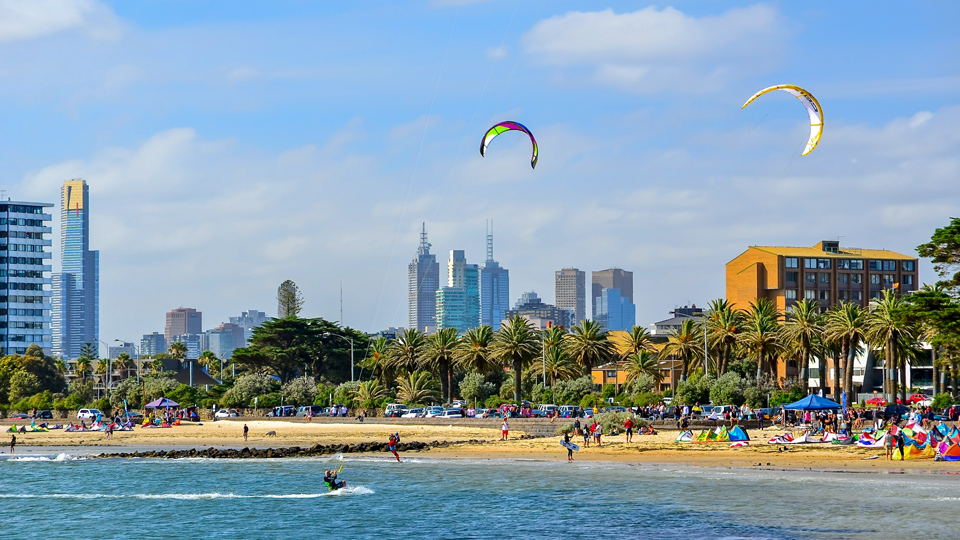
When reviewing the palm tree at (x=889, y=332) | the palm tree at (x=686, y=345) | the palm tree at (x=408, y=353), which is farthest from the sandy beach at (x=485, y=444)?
the palm tree at (x=686, y=345)

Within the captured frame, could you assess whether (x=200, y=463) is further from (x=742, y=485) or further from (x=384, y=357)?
(x=384, y=357)

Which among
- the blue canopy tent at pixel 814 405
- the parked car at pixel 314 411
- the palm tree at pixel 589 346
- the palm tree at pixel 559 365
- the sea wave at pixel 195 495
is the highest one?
the palm tree at pixel 589 346

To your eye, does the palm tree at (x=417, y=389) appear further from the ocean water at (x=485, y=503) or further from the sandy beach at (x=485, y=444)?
the ocean water at (x=485, y=503)

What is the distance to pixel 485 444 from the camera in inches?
2530

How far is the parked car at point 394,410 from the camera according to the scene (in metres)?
86.6

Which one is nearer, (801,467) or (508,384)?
(801,467)

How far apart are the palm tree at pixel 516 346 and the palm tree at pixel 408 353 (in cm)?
928

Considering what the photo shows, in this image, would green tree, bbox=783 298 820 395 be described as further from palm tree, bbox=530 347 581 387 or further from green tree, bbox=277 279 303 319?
green tree, bbox=277 279 303 319

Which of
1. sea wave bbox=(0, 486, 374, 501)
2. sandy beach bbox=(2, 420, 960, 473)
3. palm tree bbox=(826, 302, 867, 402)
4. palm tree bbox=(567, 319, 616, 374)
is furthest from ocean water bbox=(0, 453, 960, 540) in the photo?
palm tree bbox=(567, 319, 616, 374)

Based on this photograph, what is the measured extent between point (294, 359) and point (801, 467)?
272 feet

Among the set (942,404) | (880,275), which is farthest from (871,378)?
(942,404)

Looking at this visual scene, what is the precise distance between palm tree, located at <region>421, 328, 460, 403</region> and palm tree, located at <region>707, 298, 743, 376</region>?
72.9ft

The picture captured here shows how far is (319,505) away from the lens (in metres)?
44.6

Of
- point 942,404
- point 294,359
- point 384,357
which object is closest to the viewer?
point 942,404
